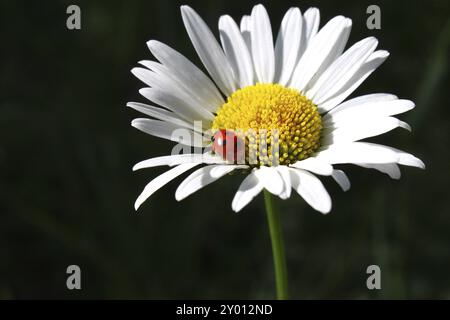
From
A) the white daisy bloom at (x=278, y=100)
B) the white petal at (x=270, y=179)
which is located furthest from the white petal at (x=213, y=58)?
the white petal at (x=270, y=179)

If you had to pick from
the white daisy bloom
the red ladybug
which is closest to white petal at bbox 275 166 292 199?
the white daisy bloom

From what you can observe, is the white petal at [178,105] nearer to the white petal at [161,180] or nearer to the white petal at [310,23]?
the white petal at [161,180]

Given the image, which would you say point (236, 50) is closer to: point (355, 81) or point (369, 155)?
point (355, 81)

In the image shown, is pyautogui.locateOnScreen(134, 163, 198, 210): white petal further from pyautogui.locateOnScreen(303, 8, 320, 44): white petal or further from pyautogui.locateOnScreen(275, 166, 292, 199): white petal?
pyautogui.locateOnScreen(303, 8, 320, 44): white petal

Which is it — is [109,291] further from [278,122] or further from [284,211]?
[278,122]

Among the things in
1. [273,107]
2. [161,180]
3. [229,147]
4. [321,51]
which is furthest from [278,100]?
[161,180]
